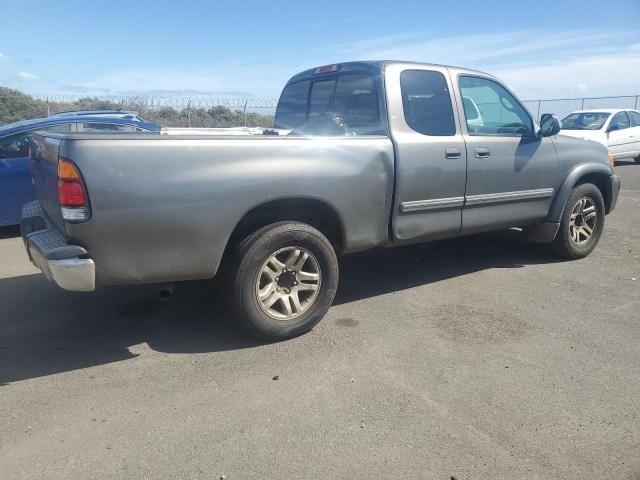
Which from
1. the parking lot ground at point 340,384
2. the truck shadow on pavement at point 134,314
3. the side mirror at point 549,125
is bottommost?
the parking lot ground at point 340,384

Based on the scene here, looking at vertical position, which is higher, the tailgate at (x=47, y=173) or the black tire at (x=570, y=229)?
the tailgate at (x=47, y=173)

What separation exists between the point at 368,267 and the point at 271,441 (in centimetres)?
313

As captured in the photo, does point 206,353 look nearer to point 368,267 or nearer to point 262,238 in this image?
point 262,238

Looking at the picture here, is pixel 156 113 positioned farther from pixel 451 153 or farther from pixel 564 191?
pixel 451 153

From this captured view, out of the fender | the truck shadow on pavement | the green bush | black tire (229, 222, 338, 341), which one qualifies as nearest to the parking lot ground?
the truck shadow on pavement

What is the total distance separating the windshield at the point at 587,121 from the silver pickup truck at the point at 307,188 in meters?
9.60

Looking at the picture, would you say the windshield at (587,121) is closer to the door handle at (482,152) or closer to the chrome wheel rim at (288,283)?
the door handle at (482,152)

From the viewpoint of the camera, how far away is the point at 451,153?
4.50 m

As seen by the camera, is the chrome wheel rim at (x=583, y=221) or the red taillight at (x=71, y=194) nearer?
the red taillight at (x=71, y=194)

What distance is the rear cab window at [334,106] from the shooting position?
433 centimetres

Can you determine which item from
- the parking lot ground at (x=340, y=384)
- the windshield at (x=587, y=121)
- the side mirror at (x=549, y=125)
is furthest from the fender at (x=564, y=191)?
the windshield at (x=587, y=121)

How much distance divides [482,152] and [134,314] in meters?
3.24

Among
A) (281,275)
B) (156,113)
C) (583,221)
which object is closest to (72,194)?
(281,275)

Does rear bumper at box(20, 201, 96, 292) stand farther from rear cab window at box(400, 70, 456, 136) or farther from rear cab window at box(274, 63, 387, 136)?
rear cab window at box(400, 70, 456, 136)
